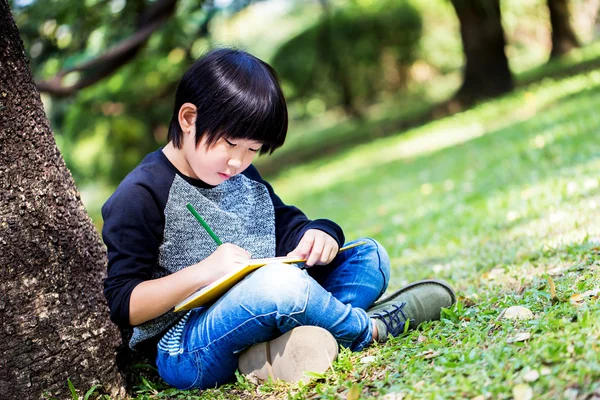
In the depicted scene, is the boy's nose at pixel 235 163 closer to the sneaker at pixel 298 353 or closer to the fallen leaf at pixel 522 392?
the sneaker at pixel 298 353

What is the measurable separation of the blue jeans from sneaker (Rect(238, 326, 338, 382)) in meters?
0.04

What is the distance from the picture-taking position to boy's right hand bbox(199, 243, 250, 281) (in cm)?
217

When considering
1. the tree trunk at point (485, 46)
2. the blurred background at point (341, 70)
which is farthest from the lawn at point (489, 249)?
the blurred background at point (341, 70)

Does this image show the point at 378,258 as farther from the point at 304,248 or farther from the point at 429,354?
the point at 429,354

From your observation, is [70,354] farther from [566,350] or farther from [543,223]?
[543,223]

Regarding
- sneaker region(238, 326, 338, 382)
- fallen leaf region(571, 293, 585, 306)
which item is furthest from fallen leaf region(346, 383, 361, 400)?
fallen leaf region(571, 293, 585, 306)

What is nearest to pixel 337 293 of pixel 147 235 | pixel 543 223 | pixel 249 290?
pixel 249 290

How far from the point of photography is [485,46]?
1216 centimetres

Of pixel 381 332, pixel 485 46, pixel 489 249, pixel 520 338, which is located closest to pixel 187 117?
pixel 381 332

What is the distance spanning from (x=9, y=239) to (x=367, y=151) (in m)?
9.70

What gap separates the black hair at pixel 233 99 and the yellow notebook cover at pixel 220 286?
425 millimetres

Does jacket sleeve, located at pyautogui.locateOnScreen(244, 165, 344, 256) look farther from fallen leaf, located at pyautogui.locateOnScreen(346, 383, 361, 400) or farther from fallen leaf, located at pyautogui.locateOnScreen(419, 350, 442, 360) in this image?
fallen leaf, located at pyautogui.locateOnScreen(346, 383, 361, 400)

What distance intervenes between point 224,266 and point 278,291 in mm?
192

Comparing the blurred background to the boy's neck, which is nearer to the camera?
the boy's neck
